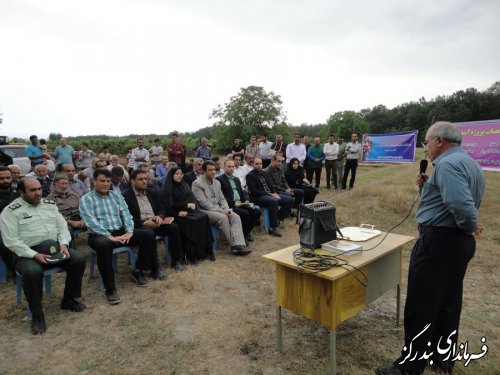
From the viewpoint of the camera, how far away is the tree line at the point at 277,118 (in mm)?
32719

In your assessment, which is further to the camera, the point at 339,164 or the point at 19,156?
the point at 19,156

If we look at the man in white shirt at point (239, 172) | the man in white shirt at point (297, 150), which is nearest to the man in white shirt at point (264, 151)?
the man in white shirt at point (297, 150)

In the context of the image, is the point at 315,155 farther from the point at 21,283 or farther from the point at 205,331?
the point at 21,283

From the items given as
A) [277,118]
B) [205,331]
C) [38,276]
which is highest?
[277,118]

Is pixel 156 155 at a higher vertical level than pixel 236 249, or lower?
higher

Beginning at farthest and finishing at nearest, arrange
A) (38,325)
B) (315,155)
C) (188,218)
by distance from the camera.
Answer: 1. (315,155)
2. (188,218)
3. (38,325)

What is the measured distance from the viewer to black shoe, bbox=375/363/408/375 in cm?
Answer: 238

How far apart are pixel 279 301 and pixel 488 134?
8405 mm

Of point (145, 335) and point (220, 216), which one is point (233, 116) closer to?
point (220, 216)

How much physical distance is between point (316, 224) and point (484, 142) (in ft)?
26.6

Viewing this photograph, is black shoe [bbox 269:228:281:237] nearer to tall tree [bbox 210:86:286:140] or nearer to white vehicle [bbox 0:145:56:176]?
white vehicle [bbox 0:145:56:176]

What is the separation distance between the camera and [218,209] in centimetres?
562

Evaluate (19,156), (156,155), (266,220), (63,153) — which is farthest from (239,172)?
(19,156)

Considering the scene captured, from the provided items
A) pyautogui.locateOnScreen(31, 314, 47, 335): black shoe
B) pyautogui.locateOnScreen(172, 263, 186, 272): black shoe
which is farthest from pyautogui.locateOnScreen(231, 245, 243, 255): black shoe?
pyautogui.locateOnScreen(31, 314, 47, 335): black shoe
